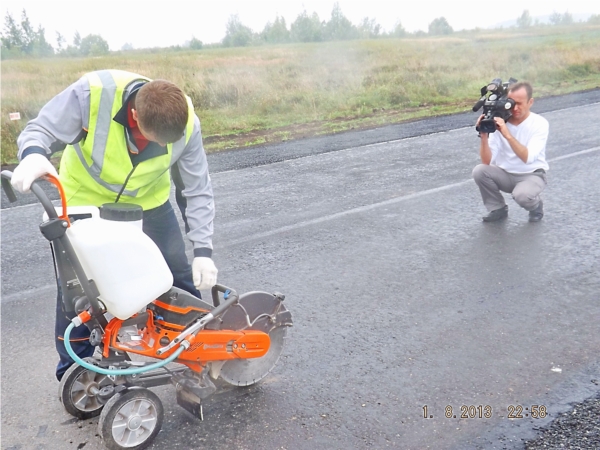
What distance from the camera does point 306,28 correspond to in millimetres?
65062

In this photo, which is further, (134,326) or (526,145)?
(526,145)

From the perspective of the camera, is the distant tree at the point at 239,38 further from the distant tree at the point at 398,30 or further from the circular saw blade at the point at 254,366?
the circular saw blade at the point at 254,366

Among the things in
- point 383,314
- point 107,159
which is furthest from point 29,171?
point 383,314

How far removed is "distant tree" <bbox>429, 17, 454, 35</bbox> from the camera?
81125 millimetres

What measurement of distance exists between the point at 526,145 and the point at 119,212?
14.6 feet

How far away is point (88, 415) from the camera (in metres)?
3.12

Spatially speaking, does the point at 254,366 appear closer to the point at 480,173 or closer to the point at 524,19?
the point at 480,173

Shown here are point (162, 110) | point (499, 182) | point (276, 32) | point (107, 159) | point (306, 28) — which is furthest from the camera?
point (276, 32)

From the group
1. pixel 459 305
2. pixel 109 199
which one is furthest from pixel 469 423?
pixel 109 199

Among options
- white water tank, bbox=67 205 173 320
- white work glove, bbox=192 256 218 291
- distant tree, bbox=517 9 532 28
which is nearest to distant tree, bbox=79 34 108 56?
white work glove, bbox=192 256 218 291

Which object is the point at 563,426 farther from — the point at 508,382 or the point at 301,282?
the point at 301,282

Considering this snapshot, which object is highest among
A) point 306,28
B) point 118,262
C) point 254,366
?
point 306,28

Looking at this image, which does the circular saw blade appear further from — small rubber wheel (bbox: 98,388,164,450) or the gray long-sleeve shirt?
the gray long-sleeve shirt

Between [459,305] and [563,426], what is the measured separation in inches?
55.0
